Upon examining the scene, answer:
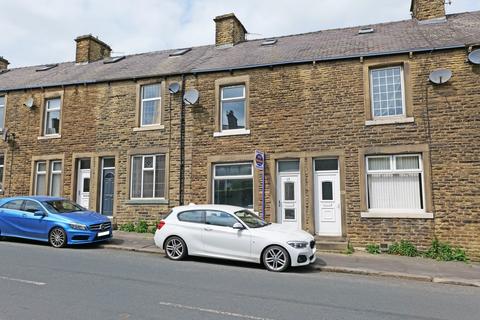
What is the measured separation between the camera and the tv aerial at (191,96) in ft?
45.4

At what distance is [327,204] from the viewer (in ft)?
40.1

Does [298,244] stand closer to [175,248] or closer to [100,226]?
[175,248]

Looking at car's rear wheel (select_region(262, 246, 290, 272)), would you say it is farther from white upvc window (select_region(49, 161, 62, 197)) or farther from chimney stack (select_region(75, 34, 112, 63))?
chimney stack (select_region(75, 34, 112, 63))

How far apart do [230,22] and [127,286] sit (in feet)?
43.8

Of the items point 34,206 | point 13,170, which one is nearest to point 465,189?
point 34,206

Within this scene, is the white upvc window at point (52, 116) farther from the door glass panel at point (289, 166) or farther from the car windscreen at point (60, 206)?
the door glass panel at point (289, 166)

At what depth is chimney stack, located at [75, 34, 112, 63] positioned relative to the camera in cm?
1942

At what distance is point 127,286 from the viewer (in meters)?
6.60

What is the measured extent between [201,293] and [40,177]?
1256 cm

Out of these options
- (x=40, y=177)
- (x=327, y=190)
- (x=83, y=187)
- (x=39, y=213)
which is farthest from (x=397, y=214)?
(x=40, y=177)

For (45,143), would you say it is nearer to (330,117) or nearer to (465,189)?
(330,117)

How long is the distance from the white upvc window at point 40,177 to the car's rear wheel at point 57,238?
18.4ft

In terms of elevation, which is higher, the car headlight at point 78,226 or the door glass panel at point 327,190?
the door glass panel at point 327,190

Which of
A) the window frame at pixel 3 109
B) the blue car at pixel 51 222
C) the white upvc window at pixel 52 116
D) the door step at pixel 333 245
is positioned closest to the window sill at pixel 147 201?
the blue car at pixel 51 222
